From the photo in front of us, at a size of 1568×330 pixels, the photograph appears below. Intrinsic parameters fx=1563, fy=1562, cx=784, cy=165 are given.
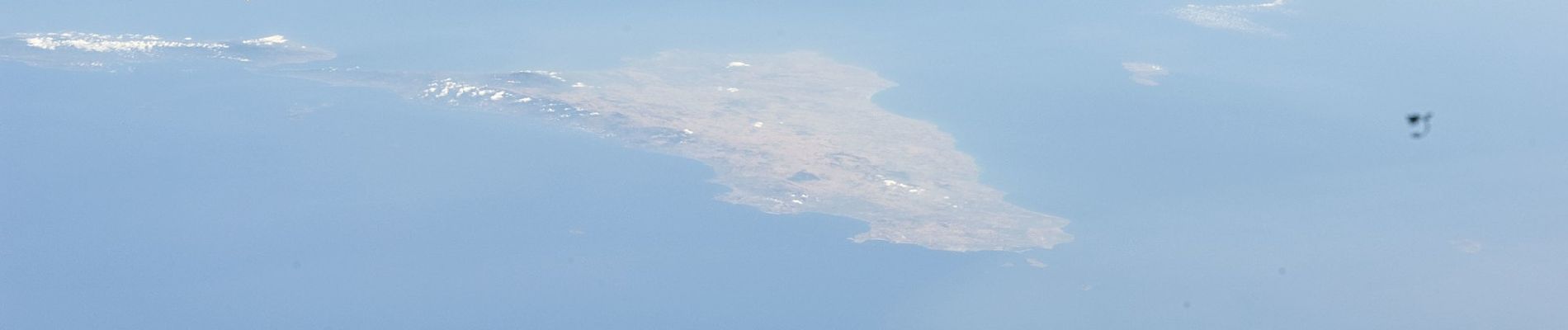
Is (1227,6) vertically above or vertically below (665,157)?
above

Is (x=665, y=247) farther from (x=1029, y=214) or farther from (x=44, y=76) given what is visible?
(x=44, y=76)

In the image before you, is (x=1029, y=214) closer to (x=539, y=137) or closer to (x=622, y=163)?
(x=622, y=163)

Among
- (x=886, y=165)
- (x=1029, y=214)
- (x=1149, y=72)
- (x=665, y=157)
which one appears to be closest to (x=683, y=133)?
(x=665, y=157)

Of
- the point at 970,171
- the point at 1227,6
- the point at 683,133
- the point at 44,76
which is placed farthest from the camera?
the point at 1227,6

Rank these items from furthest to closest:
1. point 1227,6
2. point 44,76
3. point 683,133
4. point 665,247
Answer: point 1227,6 < point 44,76 < point 683,133 < point 665,247

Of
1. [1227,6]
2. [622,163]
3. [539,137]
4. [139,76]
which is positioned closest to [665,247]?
[622,163]

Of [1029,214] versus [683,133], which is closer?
[1029,214]
